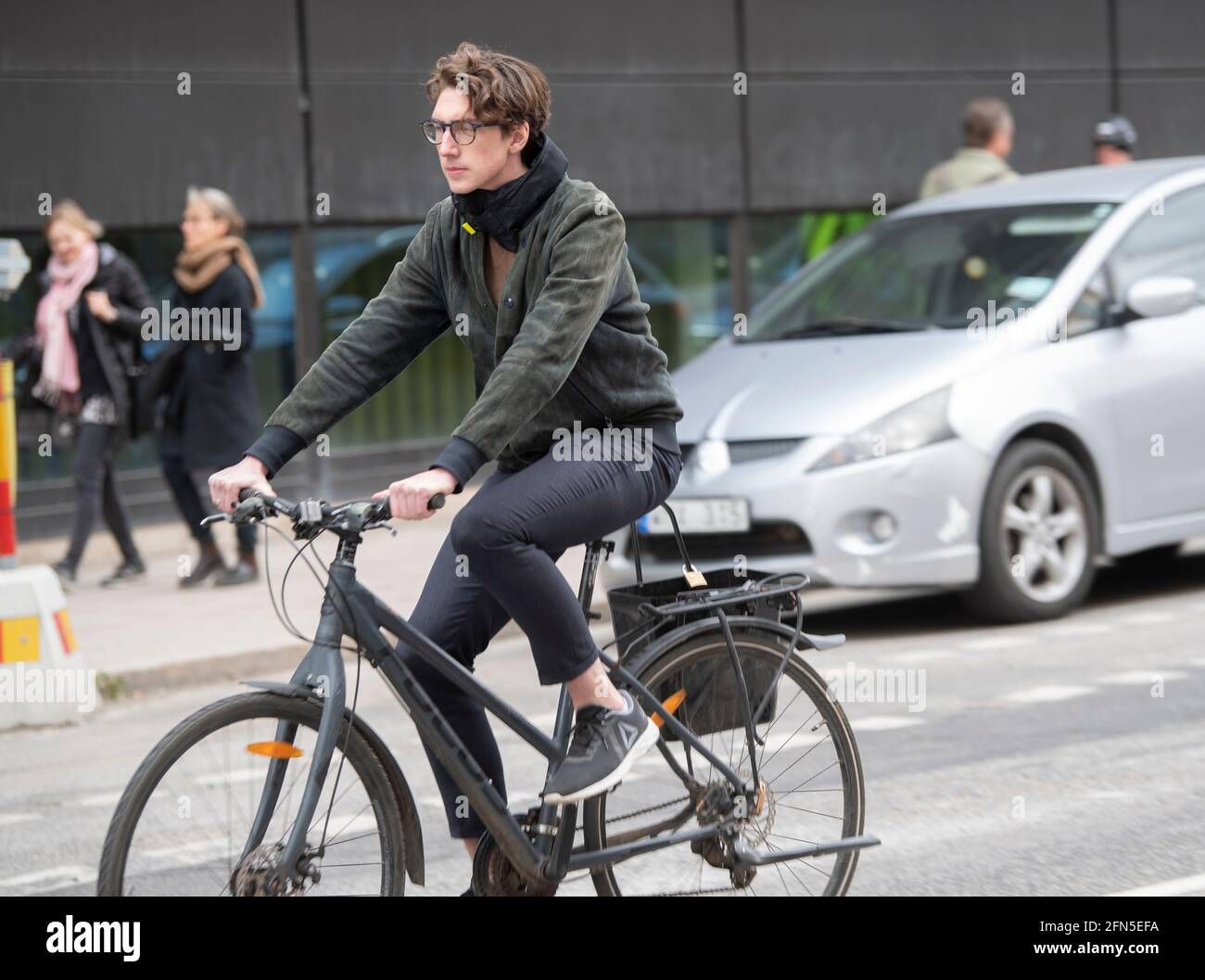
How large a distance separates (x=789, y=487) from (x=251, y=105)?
20.4 ft

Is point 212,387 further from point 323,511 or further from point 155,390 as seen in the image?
point 323,511

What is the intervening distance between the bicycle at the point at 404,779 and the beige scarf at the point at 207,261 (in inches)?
251

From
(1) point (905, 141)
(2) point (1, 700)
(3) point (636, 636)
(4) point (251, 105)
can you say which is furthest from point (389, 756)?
(1) point (905, 141)

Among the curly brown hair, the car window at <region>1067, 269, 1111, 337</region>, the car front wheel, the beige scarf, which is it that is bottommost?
the car front wheel

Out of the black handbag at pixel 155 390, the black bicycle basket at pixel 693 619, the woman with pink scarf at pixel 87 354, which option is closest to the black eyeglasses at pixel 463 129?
the black bicycle basket at pixel 693 619

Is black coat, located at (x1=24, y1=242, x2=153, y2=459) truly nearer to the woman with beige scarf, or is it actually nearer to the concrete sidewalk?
the woman with beige scarf

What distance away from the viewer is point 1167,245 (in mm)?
9125

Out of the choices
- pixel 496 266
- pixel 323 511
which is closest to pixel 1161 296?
pixel 496 266

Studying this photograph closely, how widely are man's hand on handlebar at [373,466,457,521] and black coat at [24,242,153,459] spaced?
24.1 feet

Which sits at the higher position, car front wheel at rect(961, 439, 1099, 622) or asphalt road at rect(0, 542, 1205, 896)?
car front wheel at rect(961, 439, 1099, 622)

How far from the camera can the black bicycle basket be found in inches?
170

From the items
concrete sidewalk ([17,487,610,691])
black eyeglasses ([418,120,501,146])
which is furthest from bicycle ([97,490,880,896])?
concrete sidewalk ([17,487,610,691])

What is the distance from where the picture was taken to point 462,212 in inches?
159

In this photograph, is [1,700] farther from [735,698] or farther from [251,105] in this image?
[251,105]
